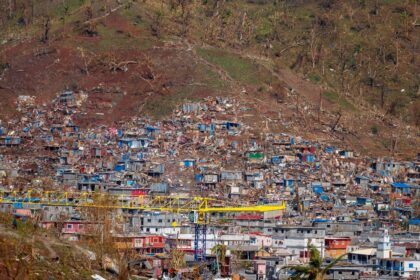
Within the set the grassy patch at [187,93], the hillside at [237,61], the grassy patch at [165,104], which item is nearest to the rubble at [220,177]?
the grassy patch at [165,104]

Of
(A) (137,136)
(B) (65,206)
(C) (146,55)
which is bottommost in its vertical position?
(B) (65,206)

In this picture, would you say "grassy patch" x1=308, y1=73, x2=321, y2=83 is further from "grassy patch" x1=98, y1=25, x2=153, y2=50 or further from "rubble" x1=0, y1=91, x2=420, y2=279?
"grassy patch" x1=98, y1=25, x2=153, y2=50

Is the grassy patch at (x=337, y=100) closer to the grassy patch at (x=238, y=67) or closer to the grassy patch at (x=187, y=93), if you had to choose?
the grassy patch at (x=238, y=67)

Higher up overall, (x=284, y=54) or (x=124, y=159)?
(x=284, y=54)

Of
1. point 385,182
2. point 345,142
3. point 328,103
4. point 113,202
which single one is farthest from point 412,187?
point 113,202

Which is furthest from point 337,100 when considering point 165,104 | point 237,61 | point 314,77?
point 165,104

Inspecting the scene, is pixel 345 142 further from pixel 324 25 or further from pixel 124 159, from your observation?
pixel 324 25

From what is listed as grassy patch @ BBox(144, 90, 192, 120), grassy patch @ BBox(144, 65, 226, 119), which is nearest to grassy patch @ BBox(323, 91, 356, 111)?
grassy patch @ BBox(144, 65, 226, 119)
